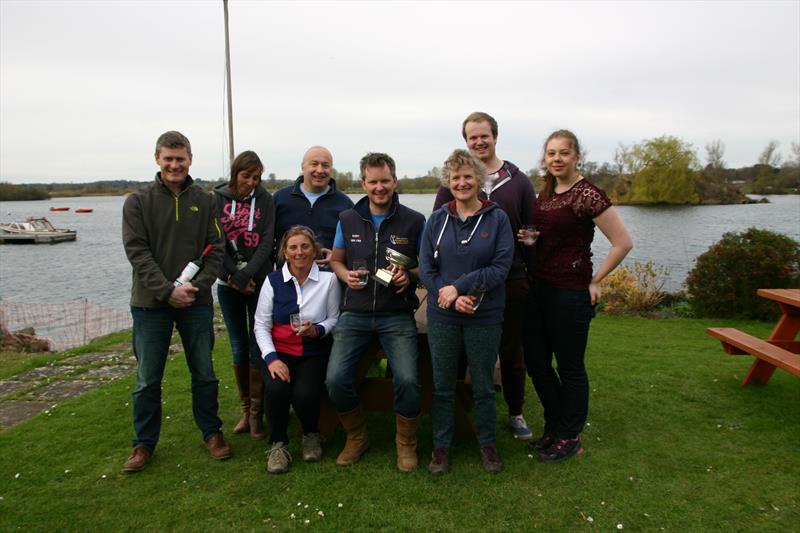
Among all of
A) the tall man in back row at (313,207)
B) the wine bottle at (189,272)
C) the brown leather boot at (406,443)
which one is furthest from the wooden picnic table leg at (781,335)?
the wine bottle at (189,272)

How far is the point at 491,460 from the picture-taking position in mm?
3939

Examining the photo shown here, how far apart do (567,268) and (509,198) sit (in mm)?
698

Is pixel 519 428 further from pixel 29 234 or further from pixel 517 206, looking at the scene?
pixel 29 234

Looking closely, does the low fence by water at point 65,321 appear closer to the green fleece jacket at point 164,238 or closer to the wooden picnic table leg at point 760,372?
the green fleece jacket at point 164,238

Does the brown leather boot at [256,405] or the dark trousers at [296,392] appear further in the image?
the brown leather boot at [256,405]

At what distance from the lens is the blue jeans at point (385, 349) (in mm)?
3900

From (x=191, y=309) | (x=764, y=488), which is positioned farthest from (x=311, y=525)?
(x=764, y=488)

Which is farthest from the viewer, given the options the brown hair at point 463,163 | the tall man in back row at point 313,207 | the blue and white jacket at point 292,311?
the tall man in back row at point 313,207

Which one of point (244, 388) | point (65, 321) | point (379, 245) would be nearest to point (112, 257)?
point (65, 321)

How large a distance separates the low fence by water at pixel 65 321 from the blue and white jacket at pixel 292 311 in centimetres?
Result: 832

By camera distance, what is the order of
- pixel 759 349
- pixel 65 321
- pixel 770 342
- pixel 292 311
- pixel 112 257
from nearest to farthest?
pixel 292 311, pixel 759 349, pixel 770 342, pixel 65 321, pixel 112 257

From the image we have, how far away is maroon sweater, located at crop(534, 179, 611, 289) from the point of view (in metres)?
3.73

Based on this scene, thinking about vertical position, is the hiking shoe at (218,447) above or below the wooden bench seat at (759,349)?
below

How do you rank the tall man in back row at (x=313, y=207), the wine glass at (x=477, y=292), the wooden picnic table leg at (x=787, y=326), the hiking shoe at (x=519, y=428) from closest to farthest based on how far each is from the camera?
the wine glass at (x=477, y=292) → the hiking shoe at (x=519, y=428) → the tall man in back row at (x=313, y=207) → the wooden picnic table leg at (x=787, y=326)
